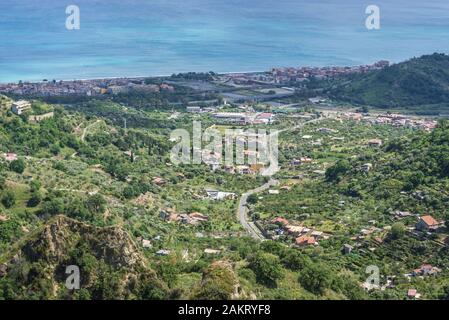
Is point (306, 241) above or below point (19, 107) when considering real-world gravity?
below

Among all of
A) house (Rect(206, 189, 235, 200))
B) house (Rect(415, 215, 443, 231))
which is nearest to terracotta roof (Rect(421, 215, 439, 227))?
house (Rect(415, 215, 443, 231))

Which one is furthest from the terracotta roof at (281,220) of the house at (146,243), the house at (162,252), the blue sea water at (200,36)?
the blue sea water at (200,36)

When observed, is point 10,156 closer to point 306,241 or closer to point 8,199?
point 8,199

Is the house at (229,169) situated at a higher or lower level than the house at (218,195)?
higher

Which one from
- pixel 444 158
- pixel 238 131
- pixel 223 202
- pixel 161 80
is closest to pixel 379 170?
pixel 444 158

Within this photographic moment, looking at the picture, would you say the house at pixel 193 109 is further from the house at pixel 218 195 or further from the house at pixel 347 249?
the house at pixel 347 249

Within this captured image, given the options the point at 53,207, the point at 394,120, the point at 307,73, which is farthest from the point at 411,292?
the point at 307,73
